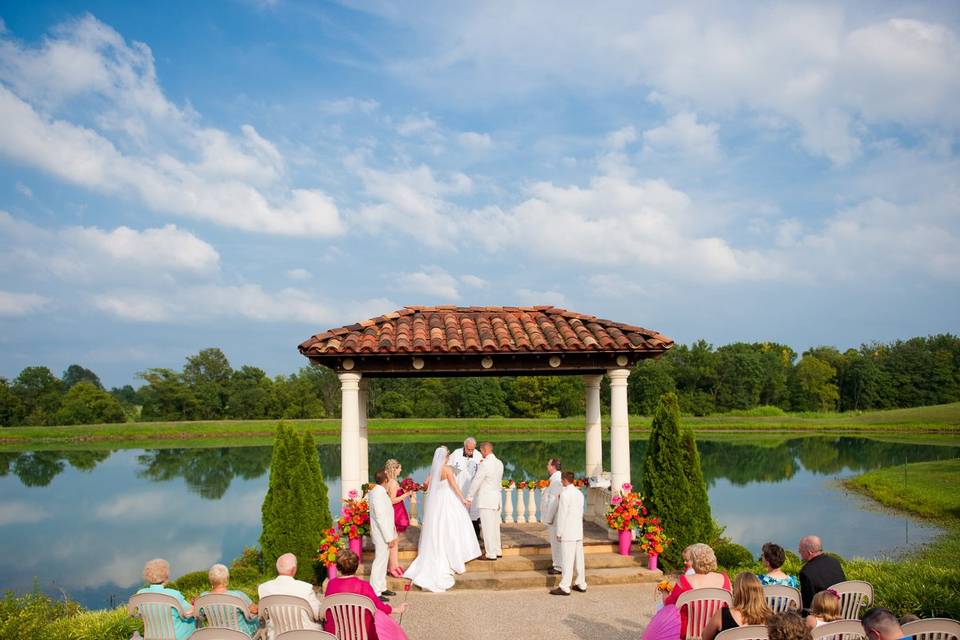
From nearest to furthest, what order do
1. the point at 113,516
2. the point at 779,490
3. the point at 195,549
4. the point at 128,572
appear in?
the point at 128,572 → the point at 195,549 → the point at 113,516 → the point at 779,490

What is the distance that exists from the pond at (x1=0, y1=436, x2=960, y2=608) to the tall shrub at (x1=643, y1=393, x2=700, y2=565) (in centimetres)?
644

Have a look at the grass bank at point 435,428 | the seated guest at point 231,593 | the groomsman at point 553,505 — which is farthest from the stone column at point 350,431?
the grass bank at point 435,428

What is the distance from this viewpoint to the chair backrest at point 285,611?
536 centimetres

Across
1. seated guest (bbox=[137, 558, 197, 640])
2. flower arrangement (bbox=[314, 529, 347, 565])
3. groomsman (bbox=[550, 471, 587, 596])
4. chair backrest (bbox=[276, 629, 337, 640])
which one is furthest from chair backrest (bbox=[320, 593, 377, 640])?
flower arrangement (bbox=[314, 529, 347, 565])

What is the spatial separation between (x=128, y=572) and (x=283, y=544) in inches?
296

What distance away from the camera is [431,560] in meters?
8.67

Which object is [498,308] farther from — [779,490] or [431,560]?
[779,490]

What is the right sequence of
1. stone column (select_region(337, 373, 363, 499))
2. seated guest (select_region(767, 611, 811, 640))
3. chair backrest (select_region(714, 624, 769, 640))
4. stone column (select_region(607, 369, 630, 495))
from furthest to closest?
1. stone column (select_region(607, 369, 630, 495))
2. stone column (select_region(337, 373, 363, 499))
3. chair backrest (select_region(714, 624, 769, 640))
4. seated guest (select_region(767, 611, 811, 640))

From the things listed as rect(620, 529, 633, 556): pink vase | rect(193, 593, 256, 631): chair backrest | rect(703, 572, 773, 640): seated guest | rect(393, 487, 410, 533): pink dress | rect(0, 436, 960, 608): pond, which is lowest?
rect(0, 436, 960, 608): pond

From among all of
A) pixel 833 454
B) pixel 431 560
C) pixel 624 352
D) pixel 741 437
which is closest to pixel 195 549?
pixel 431 560

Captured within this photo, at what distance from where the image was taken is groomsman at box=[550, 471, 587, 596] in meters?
8.08

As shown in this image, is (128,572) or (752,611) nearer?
(752,611)

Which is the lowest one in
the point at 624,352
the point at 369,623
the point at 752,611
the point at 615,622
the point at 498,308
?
the point at 615,622

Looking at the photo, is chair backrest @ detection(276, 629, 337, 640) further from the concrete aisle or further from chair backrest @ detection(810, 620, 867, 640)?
chair backrest @ detection(810, 620, 867, 640)
